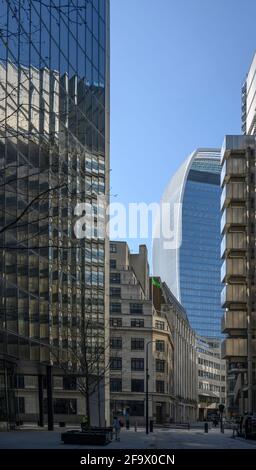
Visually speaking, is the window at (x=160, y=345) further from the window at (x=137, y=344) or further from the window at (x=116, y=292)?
the window at (x=116, y=292)

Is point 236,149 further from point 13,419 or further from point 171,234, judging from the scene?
point 171,234

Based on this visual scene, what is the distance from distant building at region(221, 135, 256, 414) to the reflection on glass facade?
30.4 m

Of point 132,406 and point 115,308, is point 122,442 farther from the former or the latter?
point 115,308

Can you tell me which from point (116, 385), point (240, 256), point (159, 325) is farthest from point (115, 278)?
point (240, 256)

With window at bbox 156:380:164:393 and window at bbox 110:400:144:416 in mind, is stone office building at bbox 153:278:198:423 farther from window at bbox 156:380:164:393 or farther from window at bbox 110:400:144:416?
window at bbox 110:400:144:416

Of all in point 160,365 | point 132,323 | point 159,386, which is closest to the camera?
point 132,323

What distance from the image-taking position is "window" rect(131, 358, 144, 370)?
128250 mm

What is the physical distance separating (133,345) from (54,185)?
308 feet

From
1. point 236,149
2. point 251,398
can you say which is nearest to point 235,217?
point 236,149

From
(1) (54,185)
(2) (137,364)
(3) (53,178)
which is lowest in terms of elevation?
(2) (137,364)

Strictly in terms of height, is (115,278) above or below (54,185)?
below

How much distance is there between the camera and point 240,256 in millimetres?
93625

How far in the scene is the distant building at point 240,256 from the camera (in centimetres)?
9050

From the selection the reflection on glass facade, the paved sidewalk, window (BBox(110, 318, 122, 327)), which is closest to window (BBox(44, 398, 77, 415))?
the reflection on glass facade
